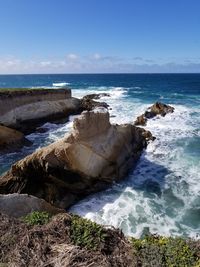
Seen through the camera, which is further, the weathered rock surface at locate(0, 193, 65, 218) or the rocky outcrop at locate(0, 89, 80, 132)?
the rocky outcrop at locate(0, 89, 80, 132)

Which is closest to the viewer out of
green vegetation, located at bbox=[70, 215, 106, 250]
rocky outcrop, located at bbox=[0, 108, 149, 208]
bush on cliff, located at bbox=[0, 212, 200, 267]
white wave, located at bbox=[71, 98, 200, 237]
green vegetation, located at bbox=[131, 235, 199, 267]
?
bush on cliff, located at bbox=[0, 212, 200, 267]

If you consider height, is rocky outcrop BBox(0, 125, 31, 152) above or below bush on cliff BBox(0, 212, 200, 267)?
below

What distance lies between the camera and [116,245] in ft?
20.7

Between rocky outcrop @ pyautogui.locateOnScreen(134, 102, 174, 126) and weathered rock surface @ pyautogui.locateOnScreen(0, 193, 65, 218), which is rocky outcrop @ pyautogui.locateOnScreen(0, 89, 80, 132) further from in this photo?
weathered rock surface @ pyautogui.locateOnScreen(0, 193, 65, 218)

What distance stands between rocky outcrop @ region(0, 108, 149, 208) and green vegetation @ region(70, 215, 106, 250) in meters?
7.38

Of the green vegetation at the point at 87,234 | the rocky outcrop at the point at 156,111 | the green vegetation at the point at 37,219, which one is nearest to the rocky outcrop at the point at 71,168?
the green vegetation at the point at 37,219

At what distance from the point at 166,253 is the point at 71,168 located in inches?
368

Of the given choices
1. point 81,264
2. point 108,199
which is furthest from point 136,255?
point 108,199

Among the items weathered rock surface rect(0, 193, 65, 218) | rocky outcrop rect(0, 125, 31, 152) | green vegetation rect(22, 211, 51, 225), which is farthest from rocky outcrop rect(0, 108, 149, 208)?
rocky outcrop rect(0, 125, 31, 152)

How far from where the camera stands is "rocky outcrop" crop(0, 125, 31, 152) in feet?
71.1

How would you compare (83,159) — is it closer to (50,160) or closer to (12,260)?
(50,160)

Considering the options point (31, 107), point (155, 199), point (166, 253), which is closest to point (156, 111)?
point (31, 107)

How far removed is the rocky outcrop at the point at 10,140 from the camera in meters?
21.7

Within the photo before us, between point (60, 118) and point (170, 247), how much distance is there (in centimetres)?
2649
